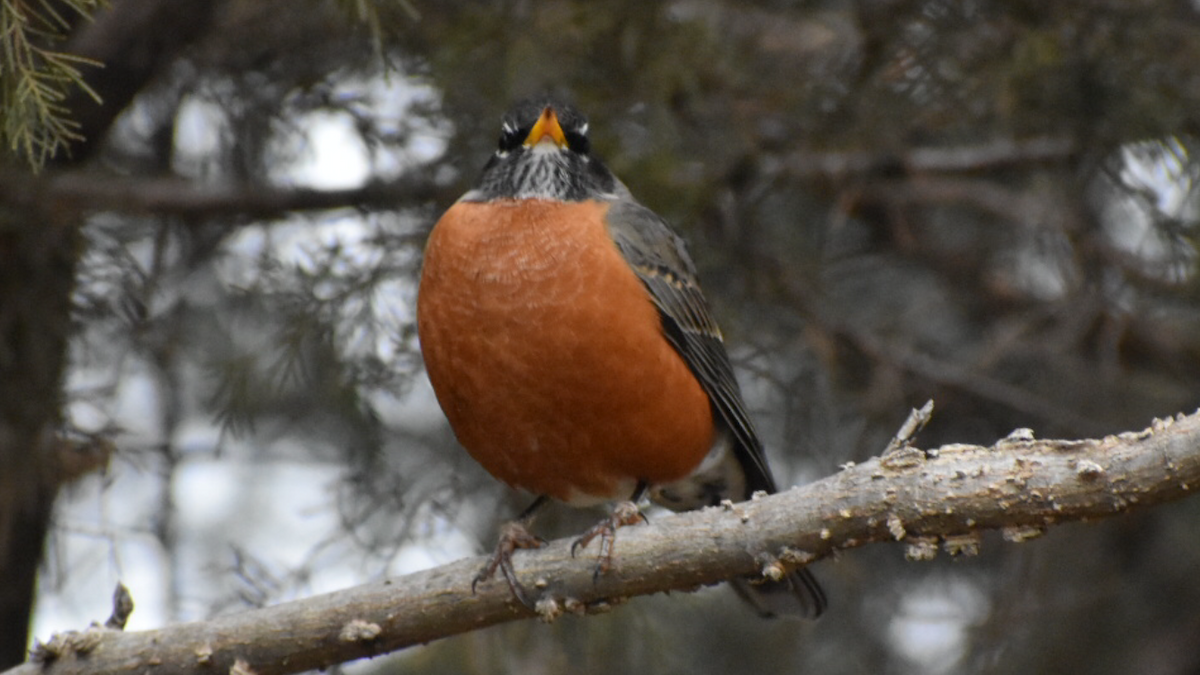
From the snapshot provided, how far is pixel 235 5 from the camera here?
17.7 feet

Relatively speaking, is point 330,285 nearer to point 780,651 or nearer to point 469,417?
point 469,417

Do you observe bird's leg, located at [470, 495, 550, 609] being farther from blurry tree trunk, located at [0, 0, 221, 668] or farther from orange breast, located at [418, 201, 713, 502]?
blurry tree trunk, located at [0, 0, 221, 668]

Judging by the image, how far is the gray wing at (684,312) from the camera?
Result: 13.6ft

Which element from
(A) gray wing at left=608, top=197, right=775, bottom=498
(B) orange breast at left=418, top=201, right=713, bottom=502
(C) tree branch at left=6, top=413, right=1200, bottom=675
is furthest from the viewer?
(A) gray wing at left=608, top=197, right=775, bottom=498

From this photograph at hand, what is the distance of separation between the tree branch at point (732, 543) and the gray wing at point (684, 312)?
915 millimetres

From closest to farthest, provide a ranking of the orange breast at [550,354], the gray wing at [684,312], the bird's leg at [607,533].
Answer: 1. the bird's leg at [607,533]
2. the orange breast at [550,354]
3. the gray wing at [684,312]

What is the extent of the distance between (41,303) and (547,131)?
5.99ft

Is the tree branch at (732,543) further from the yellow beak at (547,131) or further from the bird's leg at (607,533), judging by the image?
the yellow beak at (547,131)

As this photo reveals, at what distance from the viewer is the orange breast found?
3.83 metres

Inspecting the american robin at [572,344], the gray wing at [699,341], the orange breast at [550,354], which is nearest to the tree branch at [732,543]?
the american robin at [572,344]

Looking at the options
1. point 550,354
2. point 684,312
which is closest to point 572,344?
point 550,354

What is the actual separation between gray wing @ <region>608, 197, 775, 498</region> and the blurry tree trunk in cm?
185

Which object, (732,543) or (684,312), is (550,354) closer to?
(684,312)

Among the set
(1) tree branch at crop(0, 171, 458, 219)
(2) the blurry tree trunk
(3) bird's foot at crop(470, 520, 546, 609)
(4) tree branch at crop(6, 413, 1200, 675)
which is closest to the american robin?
(3) bird's foot at crop(470, 520, 546, 609)
